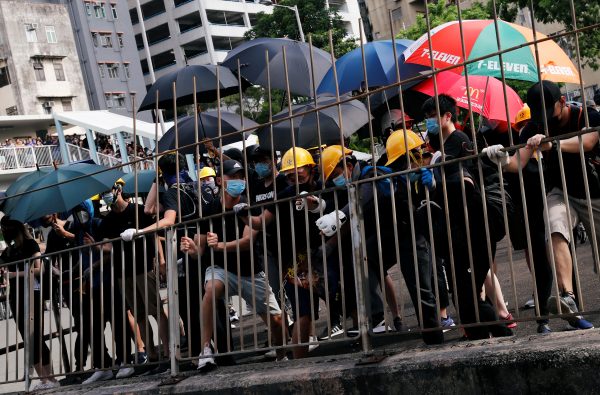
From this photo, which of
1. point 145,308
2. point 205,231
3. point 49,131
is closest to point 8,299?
point 145,308

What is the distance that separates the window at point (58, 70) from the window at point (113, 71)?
615cm

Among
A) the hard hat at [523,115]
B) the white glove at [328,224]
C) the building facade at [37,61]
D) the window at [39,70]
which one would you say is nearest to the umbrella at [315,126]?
the hard hat at [523,115]

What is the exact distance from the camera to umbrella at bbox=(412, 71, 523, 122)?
9234 millimetres

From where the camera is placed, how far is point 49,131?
5428cm

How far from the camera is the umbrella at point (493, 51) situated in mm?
8211

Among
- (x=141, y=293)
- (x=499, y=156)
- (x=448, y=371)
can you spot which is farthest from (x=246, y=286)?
(x=499, y=156)

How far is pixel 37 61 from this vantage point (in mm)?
57625

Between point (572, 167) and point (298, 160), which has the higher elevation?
point (298, 160)

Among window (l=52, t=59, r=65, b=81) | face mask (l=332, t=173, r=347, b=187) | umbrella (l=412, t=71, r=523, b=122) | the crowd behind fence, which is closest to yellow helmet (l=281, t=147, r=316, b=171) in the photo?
the crowd behind fence

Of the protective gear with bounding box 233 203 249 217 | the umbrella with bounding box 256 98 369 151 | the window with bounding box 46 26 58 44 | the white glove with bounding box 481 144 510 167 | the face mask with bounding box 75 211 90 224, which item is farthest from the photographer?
the window with bounding box 46 26 58 44

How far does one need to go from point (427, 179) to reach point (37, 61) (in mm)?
54669

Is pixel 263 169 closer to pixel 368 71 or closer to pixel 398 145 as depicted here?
pixel 398 145

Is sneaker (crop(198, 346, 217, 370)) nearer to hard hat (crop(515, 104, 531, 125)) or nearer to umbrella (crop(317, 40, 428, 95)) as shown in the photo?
hard hat (crop(515, 104, 531, 125))

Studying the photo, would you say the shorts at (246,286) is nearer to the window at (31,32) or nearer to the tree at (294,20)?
the tree at (294,20)
